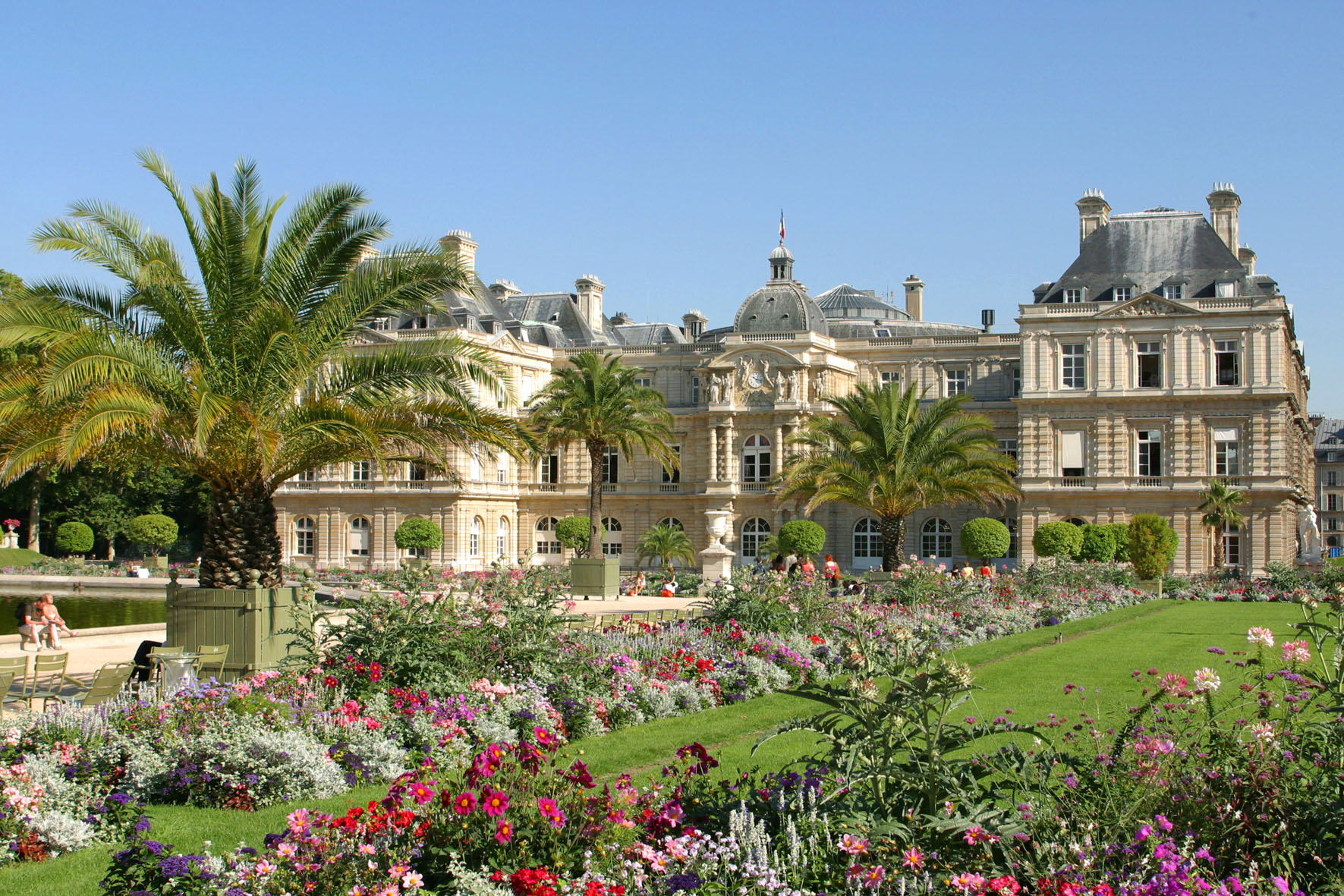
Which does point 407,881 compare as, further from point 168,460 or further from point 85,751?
point 168,460

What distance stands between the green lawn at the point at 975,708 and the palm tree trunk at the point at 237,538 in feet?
21.0

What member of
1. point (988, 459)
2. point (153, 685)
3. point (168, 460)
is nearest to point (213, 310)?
point (168, 460)

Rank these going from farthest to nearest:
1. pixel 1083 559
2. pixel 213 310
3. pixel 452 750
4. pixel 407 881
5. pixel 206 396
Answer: pixel 1083 559
pixel 213 310
pixel 206 396
pixel 452 750
pixel 407 881

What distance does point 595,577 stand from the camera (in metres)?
37.4

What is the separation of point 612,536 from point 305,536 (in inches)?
531

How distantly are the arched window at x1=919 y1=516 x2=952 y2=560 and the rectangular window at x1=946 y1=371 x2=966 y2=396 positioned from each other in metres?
6.05

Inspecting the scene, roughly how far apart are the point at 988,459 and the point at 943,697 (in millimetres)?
32001

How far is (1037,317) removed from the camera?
48.9m

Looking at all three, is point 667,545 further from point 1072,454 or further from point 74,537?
point 74,537

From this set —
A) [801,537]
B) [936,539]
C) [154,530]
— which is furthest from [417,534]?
[936,539]

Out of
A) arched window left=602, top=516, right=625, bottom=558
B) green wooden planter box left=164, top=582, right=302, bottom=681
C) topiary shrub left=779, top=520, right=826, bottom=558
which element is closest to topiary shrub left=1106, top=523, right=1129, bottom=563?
topiary shrub left=779, top=520, right=826, bottom=558

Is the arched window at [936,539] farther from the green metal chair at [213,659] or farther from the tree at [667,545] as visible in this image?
the green metal chair at [213,659]

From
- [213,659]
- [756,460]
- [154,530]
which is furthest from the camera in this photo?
[756,460]

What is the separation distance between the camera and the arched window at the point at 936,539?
52.3m
